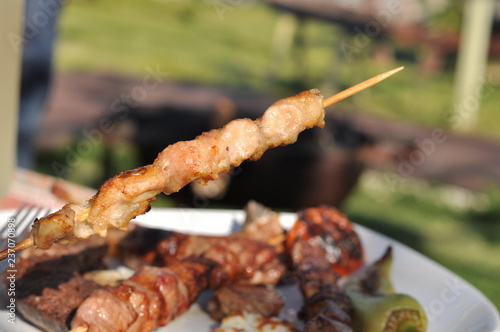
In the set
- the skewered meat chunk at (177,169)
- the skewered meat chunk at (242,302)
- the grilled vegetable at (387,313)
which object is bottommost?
the skewered meat chunk at (242,302)

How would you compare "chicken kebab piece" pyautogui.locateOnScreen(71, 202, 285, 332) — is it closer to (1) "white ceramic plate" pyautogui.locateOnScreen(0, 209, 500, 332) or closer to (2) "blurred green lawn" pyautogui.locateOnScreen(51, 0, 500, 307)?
(1) "white ceramic plate" pyautogui.locateOnScreen(0, 209, 500, 332)

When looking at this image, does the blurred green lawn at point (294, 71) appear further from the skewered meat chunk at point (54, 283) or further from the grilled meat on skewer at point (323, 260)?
the skewered meat chunk at point (54, 283)

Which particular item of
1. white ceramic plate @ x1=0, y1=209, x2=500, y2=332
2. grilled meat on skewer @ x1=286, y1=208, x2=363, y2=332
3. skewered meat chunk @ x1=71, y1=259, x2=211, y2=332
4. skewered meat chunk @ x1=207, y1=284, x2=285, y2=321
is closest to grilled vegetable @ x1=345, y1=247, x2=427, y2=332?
grilled meat on skewer @ x1=286, y1=208, x2=363, y2=332

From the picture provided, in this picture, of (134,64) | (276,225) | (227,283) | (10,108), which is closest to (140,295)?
(227,283)

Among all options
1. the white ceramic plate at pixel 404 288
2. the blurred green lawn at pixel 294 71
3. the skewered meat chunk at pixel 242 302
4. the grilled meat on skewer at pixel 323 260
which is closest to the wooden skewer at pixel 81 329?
the white ceramic plate at pixel 404 288

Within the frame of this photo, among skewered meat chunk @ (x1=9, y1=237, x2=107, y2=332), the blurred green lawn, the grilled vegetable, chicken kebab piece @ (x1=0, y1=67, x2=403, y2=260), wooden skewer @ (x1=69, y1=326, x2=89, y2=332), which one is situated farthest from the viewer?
the blurred green lawn

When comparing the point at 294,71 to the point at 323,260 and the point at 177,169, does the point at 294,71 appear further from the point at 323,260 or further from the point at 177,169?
the point at 177,169

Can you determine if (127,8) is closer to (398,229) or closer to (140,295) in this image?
(398,229)
